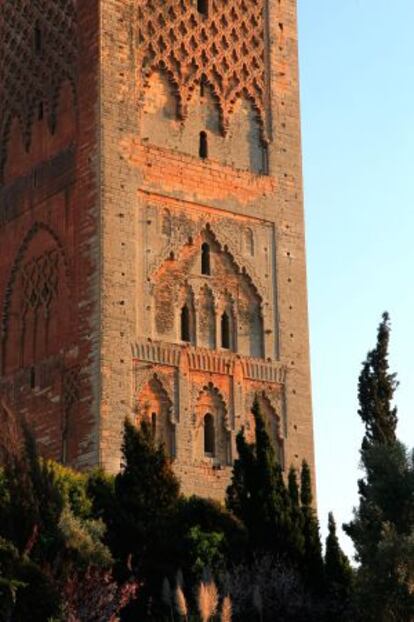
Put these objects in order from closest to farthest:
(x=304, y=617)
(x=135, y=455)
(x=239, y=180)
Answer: (x=304, y=617)
(x=135, y=455)
(x=239, y=180)

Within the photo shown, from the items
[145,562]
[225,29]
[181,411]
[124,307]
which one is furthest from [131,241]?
[145,562]

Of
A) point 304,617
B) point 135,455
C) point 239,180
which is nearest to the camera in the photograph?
point 304,617

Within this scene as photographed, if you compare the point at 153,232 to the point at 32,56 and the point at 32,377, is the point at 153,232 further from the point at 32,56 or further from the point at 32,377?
the point at 32,56

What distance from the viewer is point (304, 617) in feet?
65.9

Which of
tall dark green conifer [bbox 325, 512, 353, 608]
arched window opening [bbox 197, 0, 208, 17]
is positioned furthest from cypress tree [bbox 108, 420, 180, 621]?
arched window opening [bbox 197, 0, 208, 17]

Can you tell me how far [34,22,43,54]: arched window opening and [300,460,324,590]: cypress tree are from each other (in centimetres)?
974

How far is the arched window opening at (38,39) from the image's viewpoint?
27.4m

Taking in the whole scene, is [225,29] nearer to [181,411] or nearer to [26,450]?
[181,411]

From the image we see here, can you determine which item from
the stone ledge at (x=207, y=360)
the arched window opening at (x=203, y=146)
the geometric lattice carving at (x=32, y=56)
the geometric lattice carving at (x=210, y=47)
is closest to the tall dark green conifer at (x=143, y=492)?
the stone ledge at (x=207, y=360)

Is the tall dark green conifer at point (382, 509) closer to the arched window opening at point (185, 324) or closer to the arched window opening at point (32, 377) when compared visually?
the arched window opening at point (185, 324)

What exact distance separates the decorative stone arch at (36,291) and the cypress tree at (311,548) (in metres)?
5.45

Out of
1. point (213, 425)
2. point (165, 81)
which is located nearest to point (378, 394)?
point (213, 425)

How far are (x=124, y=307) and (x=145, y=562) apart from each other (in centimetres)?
544

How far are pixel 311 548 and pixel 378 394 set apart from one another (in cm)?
330
